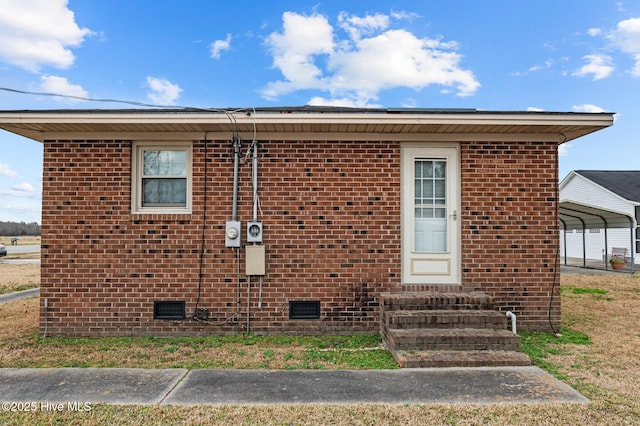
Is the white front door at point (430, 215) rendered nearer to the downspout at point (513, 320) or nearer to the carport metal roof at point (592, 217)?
the downspout at point (513, 320)

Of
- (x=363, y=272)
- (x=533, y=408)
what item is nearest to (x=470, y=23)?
(x=363, y=272)

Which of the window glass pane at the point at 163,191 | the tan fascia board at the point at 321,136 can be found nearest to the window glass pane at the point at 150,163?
the window glass pane at the point at 163,191

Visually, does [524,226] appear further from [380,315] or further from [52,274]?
[52,274]

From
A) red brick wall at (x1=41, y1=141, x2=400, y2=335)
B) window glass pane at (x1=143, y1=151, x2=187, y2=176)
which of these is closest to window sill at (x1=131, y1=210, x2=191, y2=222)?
red brick wall at (x1=41, y1=141, x2=400, y2=335)

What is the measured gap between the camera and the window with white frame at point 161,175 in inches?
235

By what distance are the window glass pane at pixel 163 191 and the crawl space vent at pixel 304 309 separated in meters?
2.17

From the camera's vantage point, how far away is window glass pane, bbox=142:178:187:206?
6.00 m

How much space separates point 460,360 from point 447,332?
1.80 feet

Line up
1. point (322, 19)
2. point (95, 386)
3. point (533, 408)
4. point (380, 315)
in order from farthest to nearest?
point (322, 19) < point (380, 315) < point (95, 386) < point (533, 408)

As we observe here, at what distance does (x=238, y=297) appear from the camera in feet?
19.2

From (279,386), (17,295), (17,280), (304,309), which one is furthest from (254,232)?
(17,280)

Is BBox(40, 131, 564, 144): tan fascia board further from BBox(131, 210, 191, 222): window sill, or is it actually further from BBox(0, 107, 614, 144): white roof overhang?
BBox(131, 210, 191, 222): window sill

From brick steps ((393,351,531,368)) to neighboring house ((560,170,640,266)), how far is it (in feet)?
41.4

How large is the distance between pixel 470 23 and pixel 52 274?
976 centimetres
